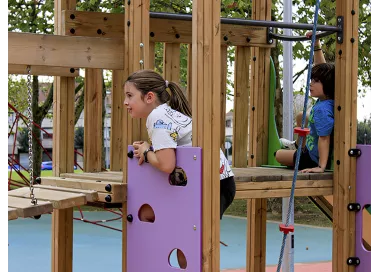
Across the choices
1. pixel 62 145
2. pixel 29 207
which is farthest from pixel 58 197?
pixel 62 145

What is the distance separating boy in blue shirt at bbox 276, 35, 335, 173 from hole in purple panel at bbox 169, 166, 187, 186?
4.25 ft

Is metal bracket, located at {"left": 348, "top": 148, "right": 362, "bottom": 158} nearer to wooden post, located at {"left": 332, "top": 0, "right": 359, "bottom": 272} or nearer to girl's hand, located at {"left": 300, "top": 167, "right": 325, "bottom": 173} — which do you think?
wooden post, located at {"left": 332, "top": 0, "right": 359, "bottom": 272}

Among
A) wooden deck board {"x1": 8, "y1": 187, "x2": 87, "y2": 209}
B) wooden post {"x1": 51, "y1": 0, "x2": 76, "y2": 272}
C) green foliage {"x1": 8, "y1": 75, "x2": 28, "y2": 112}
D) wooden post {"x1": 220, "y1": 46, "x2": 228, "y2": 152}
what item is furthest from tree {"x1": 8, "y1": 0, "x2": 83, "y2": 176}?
wooden deck board {"x1": 8, "y1": 187, "x2": 87, "y2": 209}

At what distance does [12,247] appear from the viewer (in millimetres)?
10195

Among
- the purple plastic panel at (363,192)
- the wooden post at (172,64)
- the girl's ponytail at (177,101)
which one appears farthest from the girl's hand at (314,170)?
the wooden post at (172,64)

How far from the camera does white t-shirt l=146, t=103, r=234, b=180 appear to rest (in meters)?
4.18

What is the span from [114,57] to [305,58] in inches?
330

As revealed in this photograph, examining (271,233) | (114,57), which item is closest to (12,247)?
(271,233)

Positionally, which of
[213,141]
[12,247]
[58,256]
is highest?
[213,141]

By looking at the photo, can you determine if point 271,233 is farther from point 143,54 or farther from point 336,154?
point 143,54

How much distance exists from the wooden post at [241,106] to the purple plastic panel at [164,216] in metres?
1.86

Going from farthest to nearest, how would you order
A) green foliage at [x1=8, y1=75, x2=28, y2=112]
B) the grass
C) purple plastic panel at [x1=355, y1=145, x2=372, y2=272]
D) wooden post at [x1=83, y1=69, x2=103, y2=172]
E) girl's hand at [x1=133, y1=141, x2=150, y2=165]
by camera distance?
green foliage at [x1=8, y1=75, x2=28, y2=112]
the grass
wooden post at [x1=83, y1=69, x2=103, y2=172]
purple plastic panel at [x1=355, y1=145, x2=372, y2=272]
girl's hand at [x1=133, y1=141, x2=150, y2=165]

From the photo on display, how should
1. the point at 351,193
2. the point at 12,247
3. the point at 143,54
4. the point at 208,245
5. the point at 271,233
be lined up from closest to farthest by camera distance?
the point at 208,245
the point at 143,54
the point at 351,193
the point at 12,247
the point at 271,233

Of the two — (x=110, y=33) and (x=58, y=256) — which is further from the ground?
(x=110, y=33)
